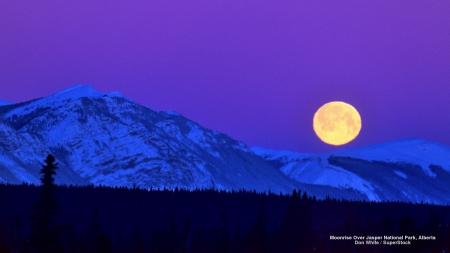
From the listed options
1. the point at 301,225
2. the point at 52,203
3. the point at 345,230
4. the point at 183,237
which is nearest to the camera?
the point at 52,203

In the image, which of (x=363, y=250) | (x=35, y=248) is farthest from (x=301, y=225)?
(x=35, y=248)

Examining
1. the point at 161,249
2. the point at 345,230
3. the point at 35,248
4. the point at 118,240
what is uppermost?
the point at 345,230

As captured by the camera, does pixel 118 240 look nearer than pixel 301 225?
No

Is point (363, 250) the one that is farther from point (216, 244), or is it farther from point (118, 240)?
point (118, 240)

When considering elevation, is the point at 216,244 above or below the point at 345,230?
below

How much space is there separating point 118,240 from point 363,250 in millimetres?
40628

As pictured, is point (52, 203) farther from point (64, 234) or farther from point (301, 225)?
A: point (64, 234)

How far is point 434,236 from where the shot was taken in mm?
157000

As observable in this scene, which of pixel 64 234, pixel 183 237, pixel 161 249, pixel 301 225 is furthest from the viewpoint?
pixel 183 237

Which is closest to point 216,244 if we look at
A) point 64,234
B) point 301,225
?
point 301,225

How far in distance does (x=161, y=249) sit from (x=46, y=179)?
280 feet

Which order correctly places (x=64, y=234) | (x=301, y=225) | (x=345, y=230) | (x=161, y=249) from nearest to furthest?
(x=161, y=249) → (x=301, y=225) → (x=64, y=234) → (x=345, y=230)

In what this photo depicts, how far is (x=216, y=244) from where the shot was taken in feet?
469

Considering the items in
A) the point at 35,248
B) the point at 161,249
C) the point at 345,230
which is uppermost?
the point at 345,230
